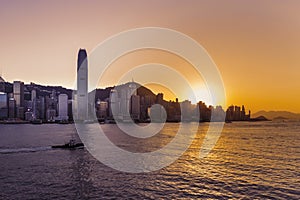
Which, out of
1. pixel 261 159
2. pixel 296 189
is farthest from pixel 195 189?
pixel 261 159

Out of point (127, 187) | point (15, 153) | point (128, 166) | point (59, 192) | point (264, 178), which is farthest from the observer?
point (15, 153)

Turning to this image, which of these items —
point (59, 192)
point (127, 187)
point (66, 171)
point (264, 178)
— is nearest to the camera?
point (59, 192)

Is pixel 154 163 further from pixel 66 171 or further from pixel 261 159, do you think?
pixel 261 159

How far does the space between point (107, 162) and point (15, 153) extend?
27.3 m

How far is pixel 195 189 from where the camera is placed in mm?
38375

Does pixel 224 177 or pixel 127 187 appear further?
pixel 224 177

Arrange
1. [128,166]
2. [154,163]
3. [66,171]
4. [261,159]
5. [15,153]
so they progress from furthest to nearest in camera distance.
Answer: [15,153]
[261,159]
[154,163]
[128,166]
[66,171]

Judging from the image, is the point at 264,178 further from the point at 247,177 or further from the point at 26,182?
the point at 26,182

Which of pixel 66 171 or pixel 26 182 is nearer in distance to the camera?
pixel 26 182

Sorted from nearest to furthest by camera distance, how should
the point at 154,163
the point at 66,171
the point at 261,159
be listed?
1. the point at 66,171
2. the point at 154,163
3. the point at 261,159

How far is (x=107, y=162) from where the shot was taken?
60500 mm

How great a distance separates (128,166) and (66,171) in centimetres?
1083

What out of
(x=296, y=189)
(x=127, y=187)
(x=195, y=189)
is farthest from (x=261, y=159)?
(x=127, y=187)

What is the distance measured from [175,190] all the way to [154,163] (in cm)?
2211
